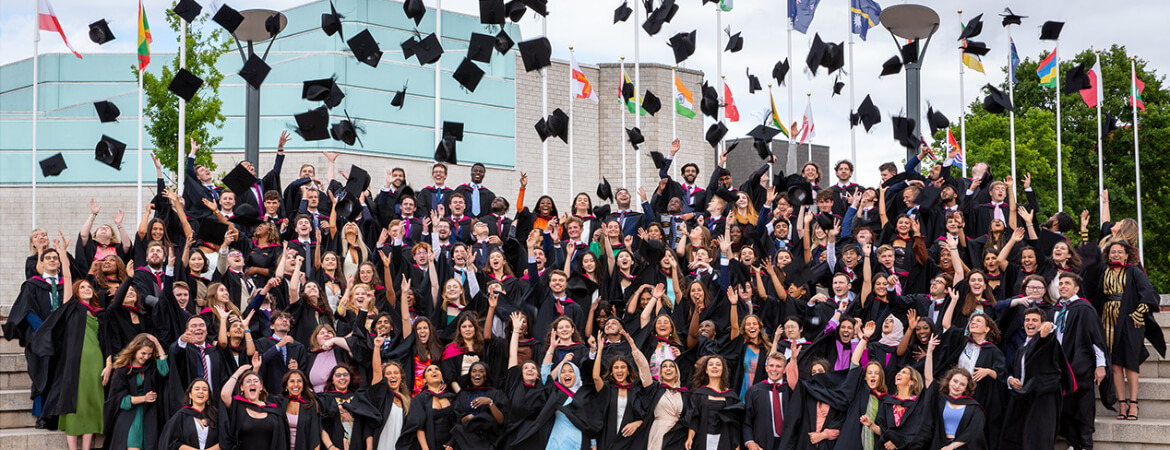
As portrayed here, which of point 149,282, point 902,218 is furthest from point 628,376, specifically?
point 149,282

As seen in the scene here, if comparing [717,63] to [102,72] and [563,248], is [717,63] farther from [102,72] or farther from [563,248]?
[102,72]

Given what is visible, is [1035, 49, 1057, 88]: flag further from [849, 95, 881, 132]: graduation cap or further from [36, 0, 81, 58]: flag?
[36, 0, 81, 58]: flag

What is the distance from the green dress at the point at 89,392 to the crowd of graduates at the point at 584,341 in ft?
0.06

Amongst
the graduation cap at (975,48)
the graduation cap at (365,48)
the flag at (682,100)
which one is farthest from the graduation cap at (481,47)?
the flag at (682,100)

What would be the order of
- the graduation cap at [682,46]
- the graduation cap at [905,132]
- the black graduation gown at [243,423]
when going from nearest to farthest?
the black graduation gown at [243,423] < the graduation cap at [905,132] < the graduation cap at [682,46]

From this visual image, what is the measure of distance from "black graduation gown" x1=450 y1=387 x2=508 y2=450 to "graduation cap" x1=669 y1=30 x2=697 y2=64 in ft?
23.9

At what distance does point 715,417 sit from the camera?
9.21 meters

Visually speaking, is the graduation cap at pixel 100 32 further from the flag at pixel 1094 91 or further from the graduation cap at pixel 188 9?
the flag at pixel 1094 91

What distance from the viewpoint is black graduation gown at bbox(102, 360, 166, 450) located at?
355 inches

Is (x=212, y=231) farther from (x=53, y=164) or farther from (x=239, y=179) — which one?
(x=53, y=164)

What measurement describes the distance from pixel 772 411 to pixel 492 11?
7.23 m

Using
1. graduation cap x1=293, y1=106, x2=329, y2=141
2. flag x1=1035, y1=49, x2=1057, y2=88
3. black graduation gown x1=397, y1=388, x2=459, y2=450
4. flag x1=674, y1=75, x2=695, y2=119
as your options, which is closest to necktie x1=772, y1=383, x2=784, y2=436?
black graduation gown x1=397, y1=388, x2=459, y2=450

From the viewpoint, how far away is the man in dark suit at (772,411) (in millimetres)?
9117

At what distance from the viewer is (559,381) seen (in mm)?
9336
